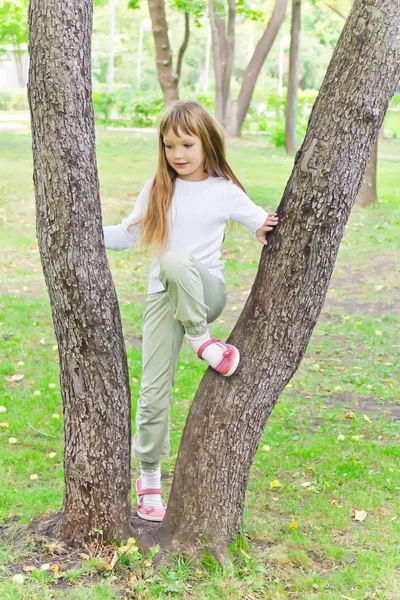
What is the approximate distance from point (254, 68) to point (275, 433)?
16.1 m

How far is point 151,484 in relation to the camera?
3875 millimetres

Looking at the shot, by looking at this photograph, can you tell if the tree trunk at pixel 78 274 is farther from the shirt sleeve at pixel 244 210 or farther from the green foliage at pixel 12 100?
the green foliage at pixel 12 100

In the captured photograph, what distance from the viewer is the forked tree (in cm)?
310

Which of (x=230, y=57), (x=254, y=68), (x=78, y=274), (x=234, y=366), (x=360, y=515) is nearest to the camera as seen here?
(x=78, y=274)

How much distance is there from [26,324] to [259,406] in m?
4.46

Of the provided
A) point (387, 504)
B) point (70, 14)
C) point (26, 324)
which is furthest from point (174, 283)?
point (26, 324)

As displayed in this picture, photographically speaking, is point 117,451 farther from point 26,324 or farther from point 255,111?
point 255,111

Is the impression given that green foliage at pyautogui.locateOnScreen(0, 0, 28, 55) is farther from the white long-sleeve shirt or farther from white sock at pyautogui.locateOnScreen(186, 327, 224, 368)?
white sock at pyautogui.locateOnScreen(186, 327, 224, 368)

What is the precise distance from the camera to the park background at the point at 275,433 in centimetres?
349

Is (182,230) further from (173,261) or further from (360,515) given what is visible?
(360,515)

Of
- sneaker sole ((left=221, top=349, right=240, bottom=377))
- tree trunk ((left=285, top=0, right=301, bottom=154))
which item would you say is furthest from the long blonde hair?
tree trunk ((left=285, top=0, right=301, bottom=154))

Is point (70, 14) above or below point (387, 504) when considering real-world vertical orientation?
above

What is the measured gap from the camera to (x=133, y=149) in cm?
1828

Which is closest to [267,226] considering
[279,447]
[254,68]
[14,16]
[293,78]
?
[279,447]
